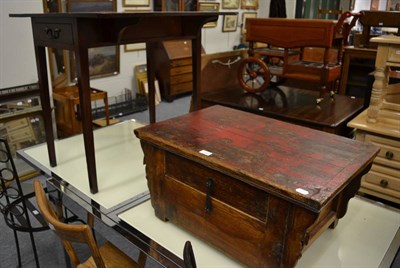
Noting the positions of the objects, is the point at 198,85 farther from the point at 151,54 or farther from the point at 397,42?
the point at 397,42

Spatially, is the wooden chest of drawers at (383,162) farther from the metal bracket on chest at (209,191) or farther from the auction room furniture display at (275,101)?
the metal bracket on chest at (209,191)

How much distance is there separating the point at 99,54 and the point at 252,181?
14.3 ft

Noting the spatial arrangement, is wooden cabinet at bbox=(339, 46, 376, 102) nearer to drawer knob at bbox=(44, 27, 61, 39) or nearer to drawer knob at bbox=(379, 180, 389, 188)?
drawer knob at bbox=(379, 180, 389, 188)

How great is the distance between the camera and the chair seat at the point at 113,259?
1.53 metres

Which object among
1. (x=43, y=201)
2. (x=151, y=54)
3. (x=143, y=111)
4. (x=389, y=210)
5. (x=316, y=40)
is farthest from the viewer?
(x=143, y=111)

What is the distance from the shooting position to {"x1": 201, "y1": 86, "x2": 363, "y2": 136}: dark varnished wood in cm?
285

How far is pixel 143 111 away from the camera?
17.4 feet

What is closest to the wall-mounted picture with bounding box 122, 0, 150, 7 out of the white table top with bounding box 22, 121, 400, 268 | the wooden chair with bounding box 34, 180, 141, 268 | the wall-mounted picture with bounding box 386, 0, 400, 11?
the white table top with bounding box 22, 121, 400, 268

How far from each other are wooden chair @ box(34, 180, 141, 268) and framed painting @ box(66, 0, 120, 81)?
3357 millimetres

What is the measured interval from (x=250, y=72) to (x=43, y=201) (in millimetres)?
2821

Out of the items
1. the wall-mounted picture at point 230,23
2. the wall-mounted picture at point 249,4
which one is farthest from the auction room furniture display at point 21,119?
the wall-mounted picture at point 249,4

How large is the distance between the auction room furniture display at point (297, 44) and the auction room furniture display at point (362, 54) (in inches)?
14.4

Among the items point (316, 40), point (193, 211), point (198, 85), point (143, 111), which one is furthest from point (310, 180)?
point (143, 111)

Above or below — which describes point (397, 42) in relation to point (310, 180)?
above
